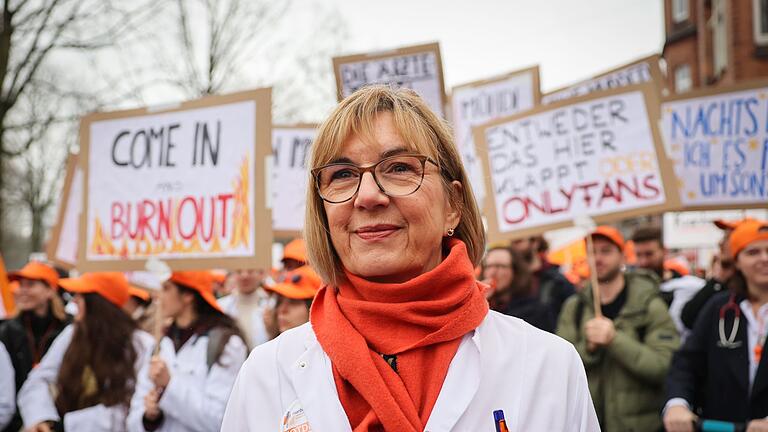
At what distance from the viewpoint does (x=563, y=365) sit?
76.1 inches

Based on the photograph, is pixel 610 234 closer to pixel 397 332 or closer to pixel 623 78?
pixel 623 78

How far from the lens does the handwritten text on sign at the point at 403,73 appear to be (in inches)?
249

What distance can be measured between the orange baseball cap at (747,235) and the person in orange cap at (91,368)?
3.90 metres

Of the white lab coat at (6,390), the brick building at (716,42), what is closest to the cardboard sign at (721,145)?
the white lab coat at (6,390)

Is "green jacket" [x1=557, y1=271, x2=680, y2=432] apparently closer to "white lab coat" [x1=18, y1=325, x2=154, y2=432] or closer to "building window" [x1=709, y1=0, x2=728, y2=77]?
"white lab coat" [x1=18, y1=325, x2=154, y2=432]

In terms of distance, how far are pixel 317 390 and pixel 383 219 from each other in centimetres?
47

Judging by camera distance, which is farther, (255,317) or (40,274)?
(255,317)

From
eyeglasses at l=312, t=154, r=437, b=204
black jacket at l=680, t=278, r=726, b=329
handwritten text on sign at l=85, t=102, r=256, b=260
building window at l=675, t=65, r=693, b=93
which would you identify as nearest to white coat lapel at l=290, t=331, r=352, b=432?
eyeglasses at l=312, t=154, r=437, b=204

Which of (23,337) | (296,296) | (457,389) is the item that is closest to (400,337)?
(457,389)

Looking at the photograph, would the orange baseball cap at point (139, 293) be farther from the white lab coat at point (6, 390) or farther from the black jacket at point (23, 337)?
the white lab coat at point (6, 390)

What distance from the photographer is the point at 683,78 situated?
34.8 meters

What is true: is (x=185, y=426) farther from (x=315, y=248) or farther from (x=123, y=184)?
(x=315, y=248)

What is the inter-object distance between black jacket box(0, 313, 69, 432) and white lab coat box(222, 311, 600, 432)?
483cm

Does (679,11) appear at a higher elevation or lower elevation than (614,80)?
higher
